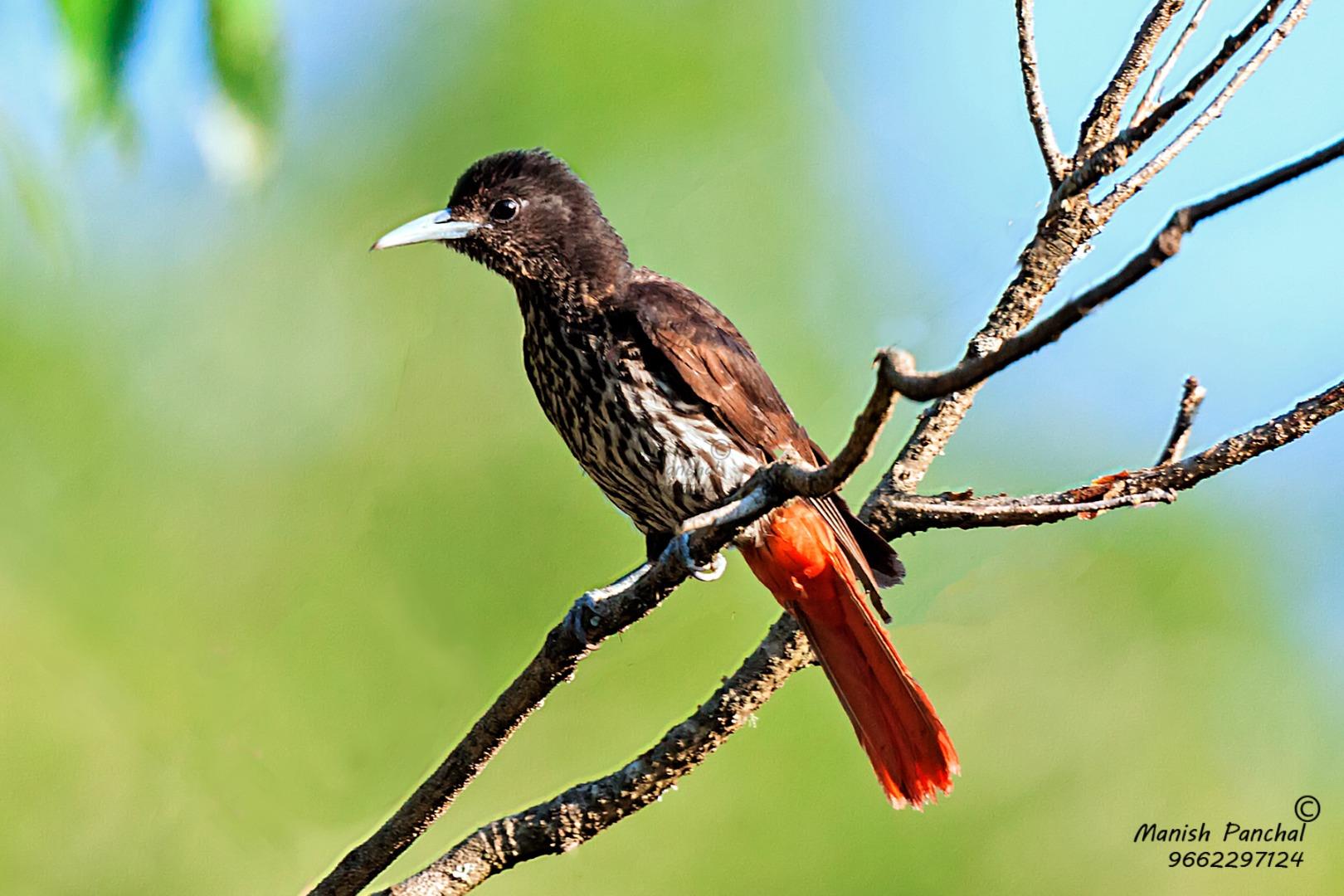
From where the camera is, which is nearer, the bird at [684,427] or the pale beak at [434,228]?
the bird at [684,427]

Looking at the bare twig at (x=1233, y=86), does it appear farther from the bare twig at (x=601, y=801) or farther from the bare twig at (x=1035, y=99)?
the bare twig at (x=601, y=801)

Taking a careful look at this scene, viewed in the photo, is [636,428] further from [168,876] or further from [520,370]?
[168,876]

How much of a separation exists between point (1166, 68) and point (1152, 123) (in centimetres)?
50

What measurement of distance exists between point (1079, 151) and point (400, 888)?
215 cm

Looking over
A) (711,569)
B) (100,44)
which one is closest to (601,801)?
(711,569)

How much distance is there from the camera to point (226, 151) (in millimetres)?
2268

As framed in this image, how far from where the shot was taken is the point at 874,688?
3453mm

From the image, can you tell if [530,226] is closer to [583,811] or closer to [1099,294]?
[583,811]

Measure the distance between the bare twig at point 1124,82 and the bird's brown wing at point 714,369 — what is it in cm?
104

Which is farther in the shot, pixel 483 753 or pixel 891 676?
pixel 891 676

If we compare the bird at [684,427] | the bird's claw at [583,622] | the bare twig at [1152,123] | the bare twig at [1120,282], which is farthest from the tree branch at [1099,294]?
the bird at [684,427]

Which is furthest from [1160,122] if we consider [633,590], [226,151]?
[226,151]

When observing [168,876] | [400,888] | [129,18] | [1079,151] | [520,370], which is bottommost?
[400,888]

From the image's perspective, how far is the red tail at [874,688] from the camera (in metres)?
3.41
